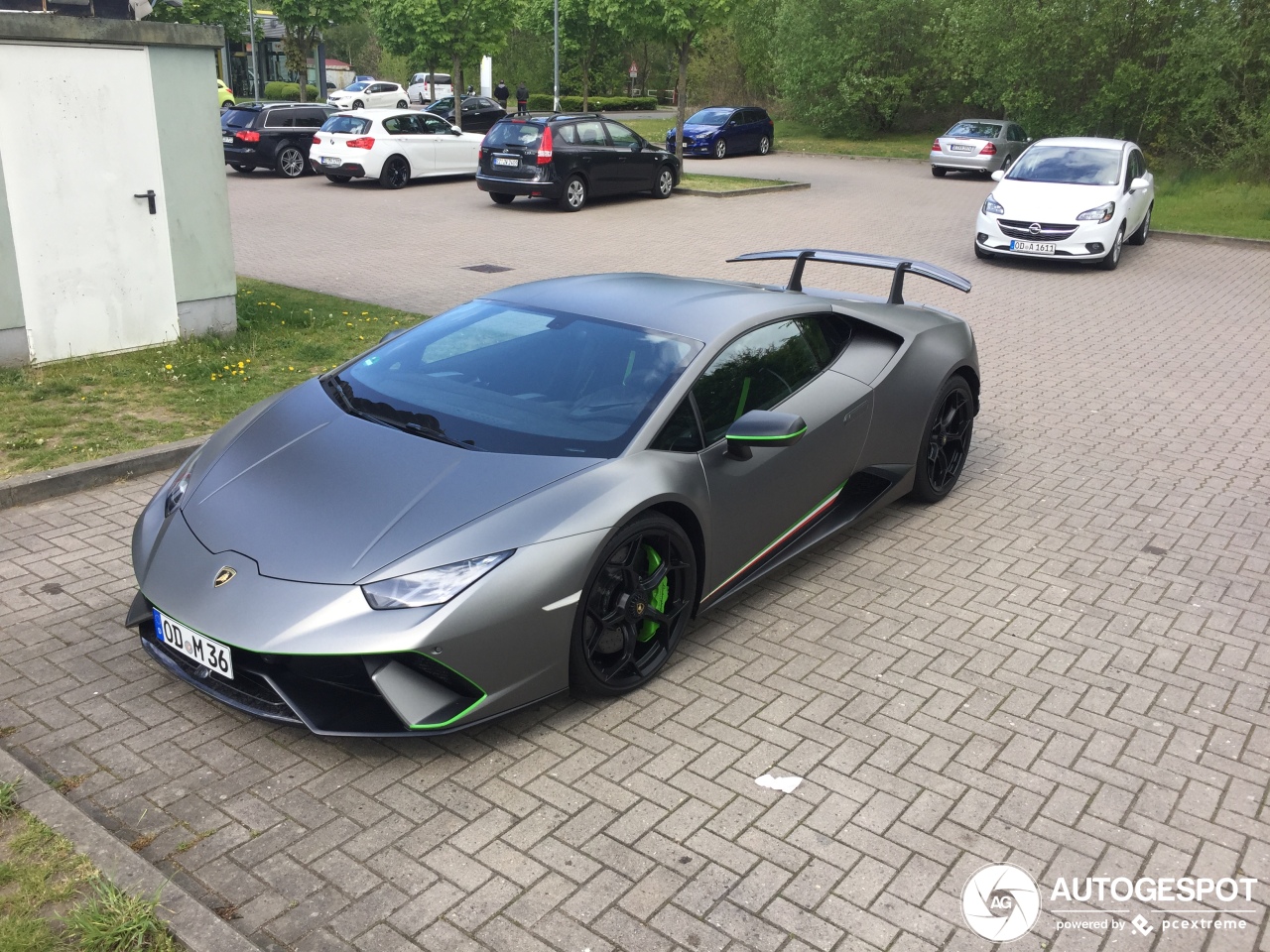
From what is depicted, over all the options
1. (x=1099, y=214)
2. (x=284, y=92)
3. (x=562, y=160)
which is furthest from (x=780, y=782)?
(x=284, y=92)

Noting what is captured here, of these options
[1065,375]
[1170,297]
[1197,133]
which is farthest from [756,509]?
[1197,133]

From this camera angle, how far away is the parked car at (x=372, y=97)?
45156 millimetres

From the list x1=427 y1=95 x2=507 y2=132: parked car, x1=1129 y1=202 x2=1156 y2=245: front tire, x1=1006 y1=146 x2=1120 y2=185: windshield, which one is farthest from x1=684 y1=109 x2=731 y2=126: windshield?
x1=1006 y1=146 x2=1120 y2=185: windshield

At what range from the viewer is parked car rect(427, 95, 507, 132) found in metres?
36.1

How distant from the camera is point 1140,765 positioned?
4023 mm

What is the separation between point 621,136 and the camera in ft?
67.7

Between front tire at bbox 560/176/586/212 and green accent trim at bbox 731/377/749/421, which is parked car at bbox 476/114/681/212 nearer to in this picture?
front tire at bbox 560/176/586/212

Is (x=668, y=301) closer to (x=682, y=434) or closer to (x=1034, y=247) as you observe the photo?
(x=682, y=434)

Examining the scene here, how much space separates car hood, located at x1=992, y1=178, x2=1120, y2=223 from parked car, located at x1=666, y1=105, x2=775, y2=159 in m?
16.6

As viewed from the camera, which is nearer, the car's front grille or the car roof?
the car roof

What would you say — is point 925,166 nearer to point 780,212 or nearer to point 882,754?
point 780,212

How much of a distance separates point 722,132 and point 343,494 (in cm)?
2957

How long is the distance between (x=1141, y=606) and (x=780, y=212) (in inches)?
626

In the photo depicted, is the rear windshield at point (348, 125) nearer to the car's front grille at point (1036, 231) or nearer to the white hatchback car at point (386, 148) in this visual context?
the white hatchback car at point (386, 148)
